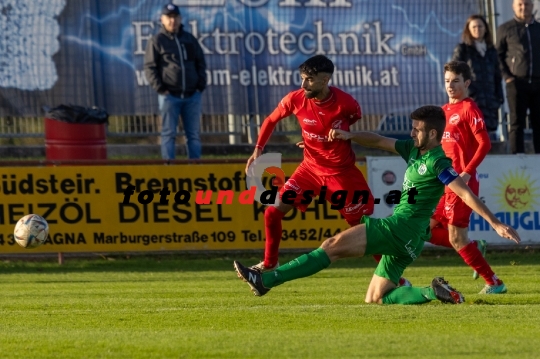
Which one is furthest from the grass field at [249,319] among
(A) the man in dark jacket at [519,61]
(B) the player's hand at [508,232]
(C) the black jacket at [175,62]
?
(C) the black jacket at [175,62]

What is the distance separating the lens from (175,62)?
1645 cm

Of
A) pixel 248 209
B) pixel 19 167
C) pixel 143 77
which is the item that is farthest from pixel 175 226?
pixel 143 77

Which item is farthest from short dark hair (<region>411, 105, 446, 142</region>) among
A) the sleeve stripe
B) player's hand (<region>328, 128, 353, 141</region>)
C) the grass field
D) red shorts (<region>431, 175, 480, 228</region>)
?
red shorts (<region>431, 175, 480, 228</region>)

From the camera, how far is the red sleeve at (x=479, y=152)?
10625 mm

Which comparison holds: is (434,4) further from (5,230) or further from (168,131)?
(5,230)

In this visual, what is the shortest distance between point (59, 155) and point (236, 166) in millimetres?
3233

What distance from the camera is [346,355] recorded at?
265 inches

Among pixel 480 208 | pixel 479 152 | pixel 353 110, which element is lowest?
pixel 480 208

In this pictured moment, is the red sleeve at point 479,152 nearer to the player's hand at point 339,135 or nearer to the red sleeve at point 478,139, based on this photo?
the red sleeve at point 478,139

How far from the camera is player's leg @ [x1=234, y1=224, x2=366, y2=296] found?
8859 mm

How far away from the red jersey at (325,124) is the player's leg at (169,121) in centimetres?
580

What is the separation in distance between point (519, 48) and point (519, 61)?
19cm

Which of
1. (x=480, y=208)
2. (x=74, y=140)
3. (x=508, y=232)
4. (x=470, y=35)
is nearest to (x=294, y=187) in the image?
(x=480, y=208)

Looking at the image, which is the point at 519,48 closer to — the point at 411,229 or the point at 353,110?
the point at 353,110
